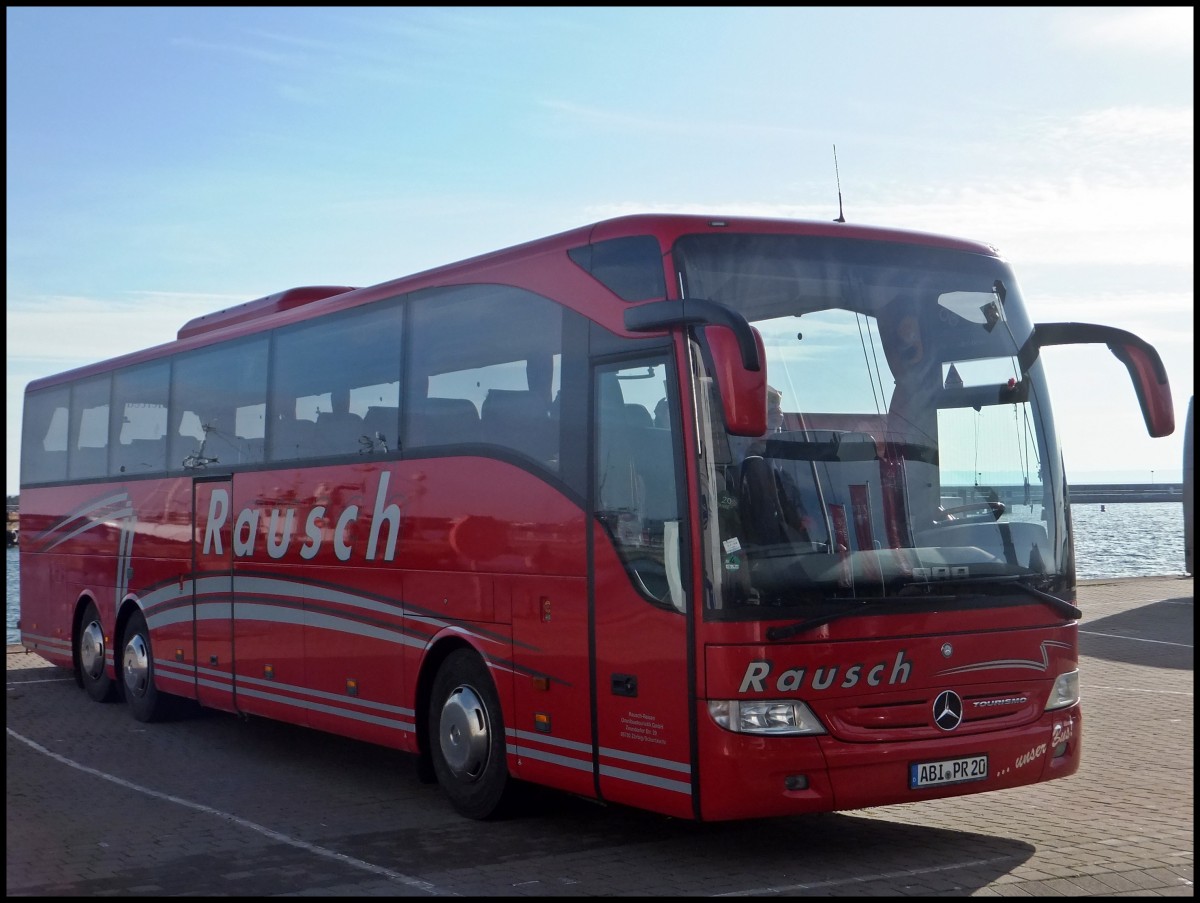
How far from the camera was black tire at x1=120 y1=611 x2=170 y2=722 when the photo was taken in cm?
1476

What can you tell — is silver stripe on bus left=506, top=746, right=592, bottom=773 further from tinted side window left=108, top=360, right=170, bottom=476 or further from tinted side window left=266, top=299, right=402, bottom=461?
tinted side window left=108, top=360, right=170, bottom=476

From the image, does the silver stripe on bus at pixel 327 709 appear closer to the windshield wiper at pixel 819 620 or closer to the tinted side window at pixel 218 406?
the tinted side window at pixel 218 406

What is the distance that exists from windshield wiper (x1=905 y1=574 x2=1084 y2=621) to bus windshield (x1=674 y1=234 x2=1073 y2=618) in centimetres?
2

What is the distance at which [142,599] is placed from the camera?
49.1ft

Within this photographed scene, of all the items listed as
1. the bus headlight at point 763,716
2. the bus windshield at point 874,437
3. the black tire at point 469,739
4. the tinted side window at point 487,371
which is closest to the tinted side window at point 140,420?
the tinted side window at point 487,371

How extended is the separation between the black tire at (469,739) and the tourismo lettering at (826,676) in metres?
2.25

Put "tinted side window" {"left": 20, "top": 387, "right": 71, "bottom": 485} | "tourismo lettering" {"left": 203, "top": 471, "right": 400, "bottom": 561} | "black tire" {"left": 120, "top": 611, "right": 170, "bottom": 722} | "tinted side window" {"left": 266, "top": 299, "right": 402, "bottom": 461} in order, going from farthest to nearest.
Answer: "tinted side window" {"left": 20, "top": 387, "right": 71, "bottom": 485} → "black tire" {"left": 120, "top": 611, "right": 170, "bottom": 722} → "tinted side window" {"left": 266, "top": 299, "right": 402, "bottom": 461} → "tourismo lettering" {"left": 203, "top": 471, "right": 400, "bottom": 561}

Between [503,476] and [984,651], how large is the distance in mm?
3053

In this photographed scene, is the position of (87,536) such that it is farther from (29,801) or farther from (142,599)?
(29,801)

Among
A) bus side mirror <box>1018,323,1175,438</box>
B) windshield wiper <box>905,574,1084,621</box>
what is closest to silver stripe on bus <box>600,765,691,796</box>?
windshield wiper <box>905,574,1084,621</box>

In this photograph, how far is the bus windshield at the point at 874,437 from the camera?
25.4 feet

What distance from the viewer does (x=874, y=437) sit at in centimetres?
807

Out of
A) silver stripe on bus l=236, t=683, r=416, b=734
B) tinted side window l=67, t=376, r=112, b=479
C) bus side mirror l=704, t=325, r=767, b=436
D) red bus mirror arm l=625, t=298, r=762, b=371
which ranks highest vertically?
tinted side window l=67, t=376, r=112, b=479

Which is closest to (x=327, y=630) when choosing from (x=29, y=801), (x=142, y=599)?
(x=29, y=801)
